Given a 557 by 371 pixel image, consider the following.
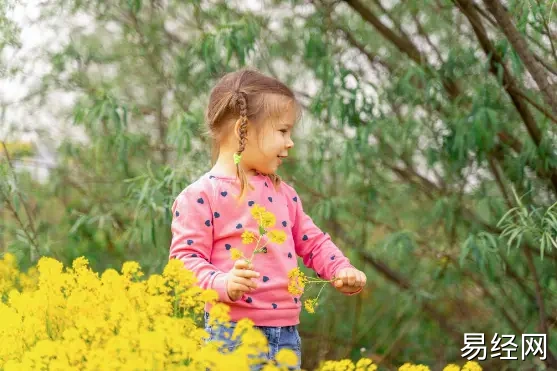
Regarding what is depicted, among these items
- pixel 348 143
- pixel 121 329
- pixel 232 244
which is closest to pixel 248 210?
pixel 232 244

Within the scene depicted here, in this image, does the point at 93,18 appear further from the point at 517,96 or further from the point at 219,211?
the point at 219,211

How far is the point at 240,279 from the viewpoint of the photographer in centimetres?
206

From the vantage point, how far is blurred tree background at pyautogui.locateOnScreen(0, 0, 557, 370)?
147 inches

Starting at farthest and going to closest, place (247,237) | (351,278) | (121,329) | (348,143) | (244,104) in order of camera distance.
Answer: (348,143), (244,104), (351,278), (247,237), (121,329)

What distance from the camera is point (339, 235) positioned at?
475 centimetres

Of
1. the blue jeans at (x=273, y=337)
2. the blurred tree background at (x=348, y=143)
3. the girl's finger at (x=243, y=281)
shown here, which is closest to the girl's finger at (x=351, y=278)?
the blue jeans at (x=273, y=337)

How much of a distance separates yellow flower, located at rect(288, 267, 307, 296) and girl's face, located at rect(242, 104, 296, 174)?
333 millimetres

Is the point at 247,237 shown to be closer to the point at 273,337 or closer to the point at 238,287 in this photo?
the point at 238,287

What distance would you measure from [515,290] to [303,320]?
1232mm

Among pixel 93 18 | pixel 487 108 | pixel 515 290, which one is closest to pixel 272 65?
pixel 93 18

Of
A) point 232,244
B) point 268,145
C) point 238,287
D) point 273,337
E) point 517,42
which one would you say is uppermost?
point 517,42

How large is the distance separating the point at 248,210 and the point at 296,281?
9.8 inches

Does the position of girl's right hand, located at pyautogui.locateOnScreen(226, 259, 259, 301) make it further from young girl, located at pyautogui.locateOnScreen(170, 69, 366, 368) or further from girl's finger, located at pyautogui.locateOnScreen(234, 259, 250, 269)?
young girl, located at pyautogui.locateOnScreen(170, 69, 366, 368)

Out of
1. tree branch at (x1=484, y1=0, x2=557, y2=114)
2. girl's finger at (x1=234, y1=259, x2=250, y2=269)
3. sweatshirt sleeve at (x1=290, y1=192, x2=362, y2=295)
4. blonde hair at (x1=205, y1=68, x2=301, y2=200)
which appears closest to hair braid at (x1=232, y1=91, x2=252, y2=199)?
blonde hair at (x1=205, y1=68, x2=301, y2=200)
